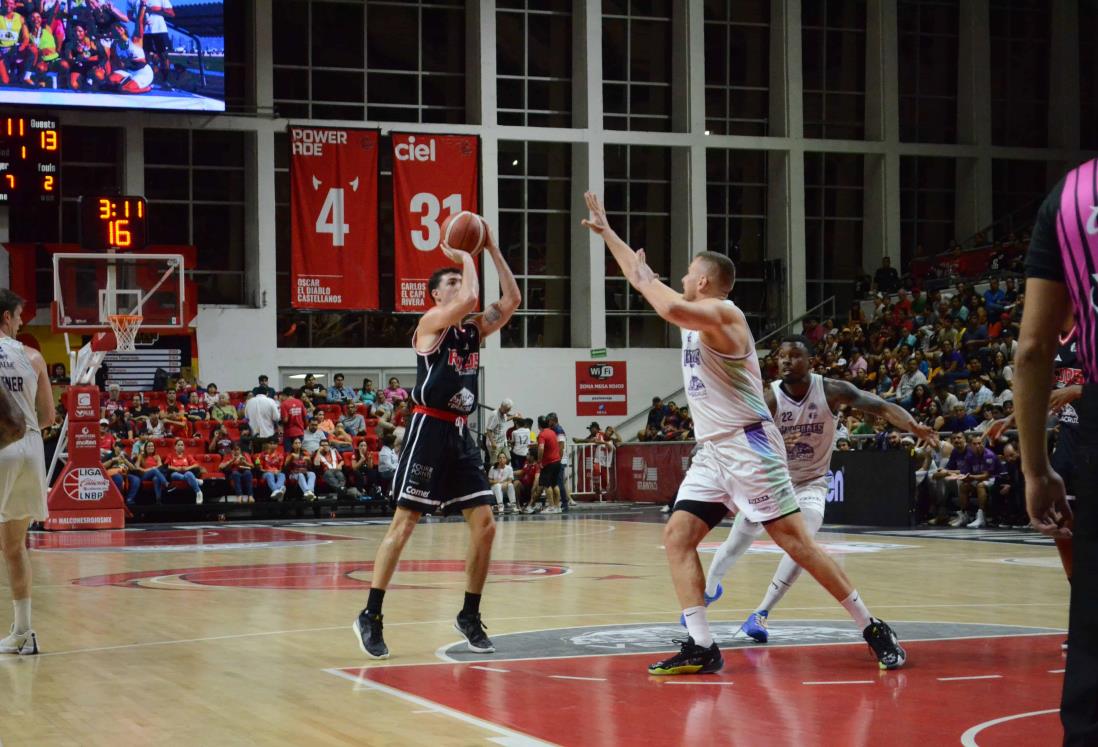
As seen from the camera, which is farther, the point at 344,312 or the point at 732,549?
the point at 344,312

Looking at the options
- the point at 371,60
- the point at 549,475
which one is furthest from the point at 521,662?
the point at 371,60

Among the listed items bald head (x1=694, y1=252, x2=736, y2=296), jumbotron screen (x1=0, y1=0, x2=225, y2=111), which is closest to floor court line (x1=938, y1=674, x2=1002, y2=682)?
bald head (x1=694, y1=252, x2=736, y2=296)

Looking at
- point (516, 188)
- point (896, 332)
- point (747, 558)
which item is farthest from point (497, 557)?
point (516, 188)

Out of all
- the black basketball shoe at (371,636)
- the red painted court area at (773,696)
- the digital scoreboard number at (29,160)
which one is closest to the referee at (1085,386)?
the red painted court area at (773,696)

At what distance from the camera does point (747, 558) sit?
14.0 meters

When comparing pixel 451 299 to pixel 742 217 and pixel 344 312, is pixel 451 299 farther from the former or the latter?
pixel 742 217

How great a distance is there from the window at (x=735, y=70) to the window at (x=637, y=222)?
1.91 m

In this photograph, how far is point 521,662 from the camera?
703 cm

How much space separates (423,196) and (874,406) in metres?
23.6

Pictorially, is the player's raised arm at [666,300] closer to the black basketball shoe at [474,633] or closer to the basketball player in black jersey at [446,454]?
the basketball player in black jersey at [446,454]

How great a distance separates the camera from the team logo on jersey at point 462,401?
7.41 m

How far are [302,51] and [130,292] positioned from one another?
37.5 ft

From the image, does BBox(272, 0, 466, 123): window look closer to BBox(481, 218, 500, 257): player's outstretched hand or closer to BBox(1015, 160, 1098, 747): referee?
BBox(481, 218, 500, 257): player's outstretched hand

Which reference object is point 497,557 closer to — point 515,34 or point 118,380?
point 118,380
